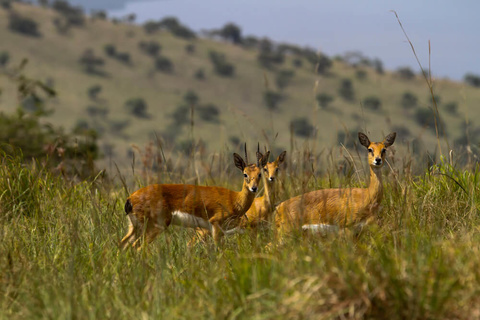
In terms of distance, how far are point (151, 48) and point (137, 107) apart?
2201 cm

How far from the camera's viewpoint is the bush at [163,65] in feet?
297

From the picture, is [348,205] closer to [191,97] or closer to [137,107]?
[137,107]

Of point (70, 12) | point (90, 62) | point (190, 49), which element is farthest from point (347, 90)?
point (70, 12)

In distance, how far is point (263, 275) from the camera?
393 cm

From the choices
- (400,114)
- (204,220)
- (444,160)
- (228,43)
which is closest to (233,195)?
(204,220)

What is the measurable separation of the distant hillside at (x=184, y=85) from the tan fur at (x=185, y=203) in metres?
58.2

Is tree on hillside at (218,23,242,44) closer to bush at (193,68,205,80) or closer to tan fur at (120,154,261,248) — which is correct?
bush at (193,68,205,80)

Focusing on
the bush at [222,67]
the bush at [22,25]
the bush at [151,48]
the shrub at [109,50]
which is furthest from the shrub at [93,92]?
the bush at [222,67]

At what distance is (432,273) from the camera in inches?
145

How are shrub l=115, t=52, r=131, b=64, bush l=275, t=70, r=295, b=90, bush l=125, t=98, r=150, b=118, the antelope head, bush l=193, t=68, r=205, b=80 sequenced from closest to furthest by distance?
1. the antelope head
2. bush l=125, t=98, r=150, b=118
3. shrub l=115, t=52, r=131, b=64
4. bush l=193, t=68, r=205, b=80
5. bush l=275, t=70, r=295, b=90

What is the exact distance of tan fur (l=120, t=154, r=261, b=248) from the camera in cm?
624

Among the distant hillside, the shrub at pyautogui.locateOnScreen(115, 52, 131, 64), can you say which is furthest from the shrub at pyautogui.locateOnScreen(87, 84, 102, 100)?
the shrub at pyautogui.locateOnScreen(115, 52, 131, 64)

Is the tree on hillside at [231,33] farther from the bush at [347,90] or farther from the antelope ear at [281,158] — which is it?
the antelope ear at [281,158]

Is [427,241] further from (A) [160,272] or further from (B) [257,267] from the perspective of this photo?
(A) [160,272]
